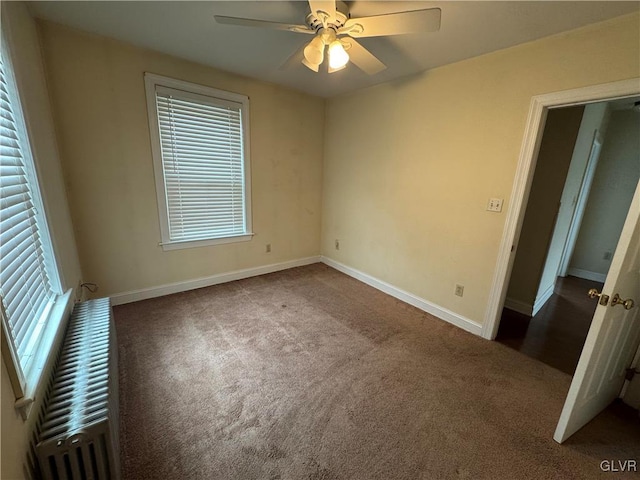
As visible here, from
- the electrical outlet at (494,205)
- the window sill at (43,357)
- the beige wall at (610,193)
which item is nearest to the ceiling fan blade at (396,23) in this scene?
the electrical outlet at (494,205)

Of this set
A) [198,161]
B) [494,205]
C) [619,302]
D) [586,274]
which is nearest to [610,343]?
[619,302]

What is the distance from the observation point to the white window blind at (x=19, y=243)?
118 centimetres

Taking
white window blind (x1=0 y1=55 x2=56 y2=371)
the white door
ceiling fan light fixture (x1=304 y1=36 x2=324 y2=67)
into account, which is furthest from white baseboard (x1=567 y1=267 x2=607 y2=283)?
white window blind (x1=0 y1=55 x2=56 y2=371)

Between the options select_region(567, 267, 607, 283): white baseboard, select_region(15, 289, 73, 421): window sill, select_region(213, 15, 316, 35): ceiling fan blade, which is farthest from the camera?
select_region(567, 267, 607, 283): white baseboard

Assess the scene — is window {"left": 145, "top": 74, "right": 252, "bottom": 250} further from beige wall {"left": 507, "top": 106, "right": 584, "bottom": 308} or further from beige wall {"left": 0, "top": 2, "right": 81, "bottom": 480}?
beige wall {"left": 507, "top": 106, "right": 584, "bottom": 308}

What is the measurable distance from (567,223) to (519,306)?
116 centimetres

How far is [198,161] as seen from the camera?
2.95 meters

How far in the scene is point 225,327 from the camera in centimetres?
246

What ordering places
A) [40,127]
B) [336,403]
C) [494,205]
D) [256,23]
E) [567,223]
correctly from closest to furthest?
[256,23] → [336,403] → [40,127] → [494,205] → [567,223]

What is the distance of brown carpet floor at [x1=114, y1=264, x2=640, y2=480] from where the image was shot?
135 centimetres

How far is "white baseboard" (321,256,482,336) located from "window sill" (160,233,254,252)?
141 cm

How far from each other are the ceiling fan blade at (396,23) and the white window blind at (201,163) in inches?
72.8

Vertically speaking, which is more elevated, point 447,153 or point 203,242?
point 447,153

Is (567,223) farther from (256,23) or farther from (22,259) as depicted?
(22,259)
